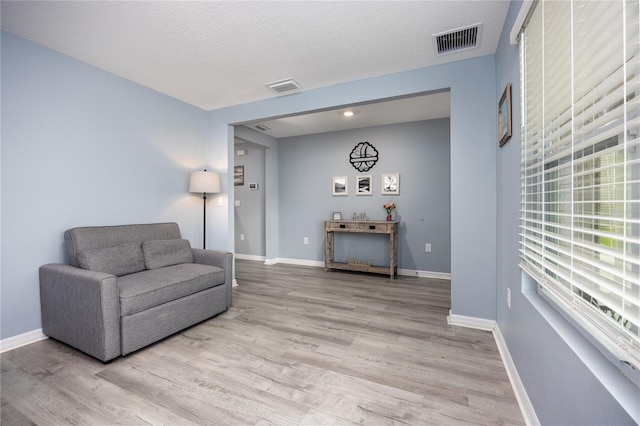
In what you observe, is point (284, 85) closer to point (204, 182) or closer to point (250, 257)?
point (204, 182)

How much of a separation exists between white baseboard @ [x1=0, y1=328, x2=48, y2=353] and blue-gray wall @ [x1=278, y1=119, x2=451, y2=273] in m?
3.55

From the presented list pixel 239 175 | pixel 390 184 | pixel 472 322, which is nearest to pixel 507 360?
pixel 472 322

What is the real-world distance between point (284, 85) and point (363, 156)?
2.08m

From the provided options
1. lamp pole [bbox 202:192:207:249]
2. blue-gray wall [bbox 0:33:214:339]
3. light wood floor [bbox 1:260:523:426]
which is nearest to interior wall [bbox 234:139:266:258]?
lamp pole [bbox 202:192:207:249]

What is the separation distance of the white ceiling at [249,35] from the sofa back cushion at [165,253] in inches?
67.4

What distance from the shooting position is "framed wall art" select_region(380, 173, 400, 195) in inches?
178

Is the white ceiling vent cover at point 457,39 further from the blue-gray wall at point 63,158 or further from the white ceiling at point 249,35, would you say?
Answer: the blue-gray wall at point 63,158

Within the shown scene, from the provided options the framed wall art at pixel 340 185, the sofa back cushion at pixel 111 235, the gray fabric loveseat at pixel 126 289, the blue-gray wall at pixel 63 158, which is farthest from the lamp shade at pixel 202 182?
the framed wall art at pixel 340 185

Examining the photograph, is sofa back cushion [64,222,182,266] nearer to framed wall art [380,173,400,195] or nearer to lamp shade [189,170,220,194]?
lamp shade [189,170,220,194]

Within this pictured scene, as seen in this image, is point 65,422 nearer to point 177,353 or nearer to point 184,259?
point 177,353

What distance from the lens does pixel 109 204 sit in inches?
109

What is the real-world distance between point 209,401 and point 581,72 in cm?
219

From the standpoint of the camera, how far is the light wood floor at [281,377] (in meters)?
1.45

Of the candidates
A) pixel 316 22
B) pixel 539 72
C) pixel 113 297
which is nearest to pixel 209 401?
pixel 113 297
